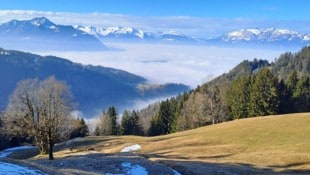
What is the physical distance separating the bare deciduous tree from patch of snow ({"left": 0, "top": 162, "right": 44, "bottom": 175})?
27886mm

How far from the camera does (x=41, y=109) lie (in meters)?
56.3

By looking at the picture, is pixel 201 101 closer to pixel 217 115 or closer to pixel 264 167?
pixel 217 115

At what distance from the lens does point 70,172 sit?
2847 centimetres

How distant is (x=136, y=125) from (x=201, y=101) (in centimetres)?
3606

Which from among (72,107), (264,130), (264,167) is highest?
(72,107)

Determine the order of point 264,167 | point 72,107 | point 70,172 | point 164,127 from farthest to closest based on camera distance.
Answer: point 164,127, point 72,107, point 264,167, point 70,172

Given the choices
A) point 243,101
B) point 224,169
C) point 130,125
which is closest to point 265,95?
point 243,101

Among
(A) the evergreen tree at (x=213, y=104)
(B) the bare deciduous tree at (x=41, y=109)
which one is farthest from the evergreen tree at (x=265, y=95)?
(B) the bare deciduous tree at (x=41, y=109)

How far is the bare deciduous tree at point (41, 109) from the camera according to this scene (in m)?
55.7

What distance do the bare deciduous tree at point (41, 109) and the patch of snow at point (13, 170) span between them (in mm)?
27886

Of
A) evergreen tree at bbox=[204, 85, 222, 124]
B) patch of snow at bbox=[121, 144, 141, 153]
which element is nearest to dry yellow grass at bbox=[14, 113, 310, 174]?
patch of snow at bbox=[121, 144, 141, 153]

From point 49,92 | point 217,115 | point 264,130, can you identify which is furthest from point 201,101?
point 49,92

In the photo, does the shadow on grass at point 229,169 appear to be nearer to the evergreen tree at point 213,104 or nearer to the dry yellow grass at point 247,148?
the dry yellow grass at point 247,148

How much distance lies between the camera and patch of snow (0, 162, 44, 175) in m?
24.1
